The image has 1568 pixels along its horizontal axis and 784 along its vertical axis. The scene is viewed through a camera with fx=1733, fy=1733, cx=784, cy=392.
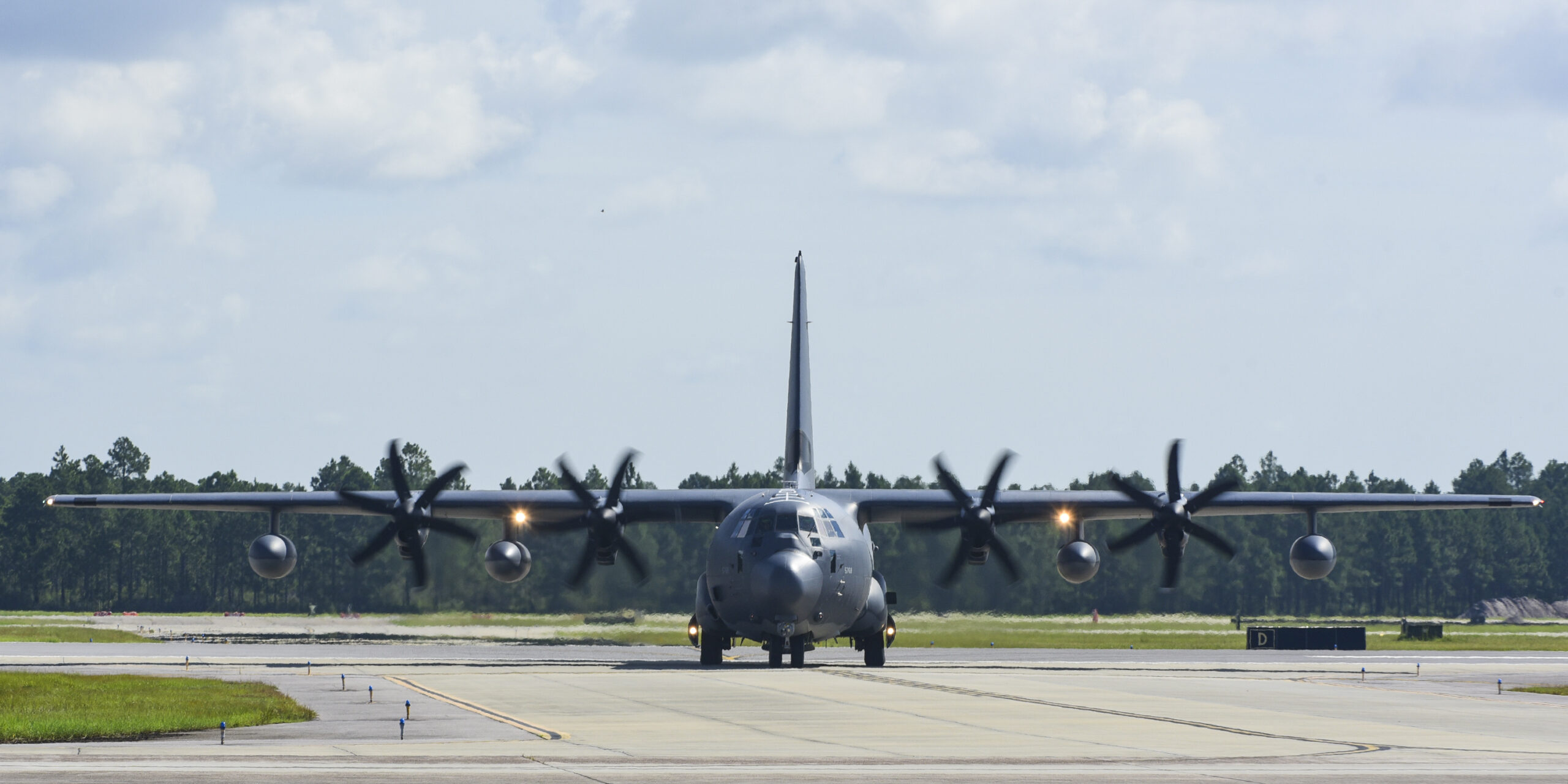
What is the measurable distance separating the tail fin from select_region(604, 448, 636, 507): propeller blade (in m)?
4.77

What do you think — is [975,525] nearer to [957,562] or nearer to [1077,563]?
[957,562]

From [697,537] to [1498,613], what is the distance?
2786 inches

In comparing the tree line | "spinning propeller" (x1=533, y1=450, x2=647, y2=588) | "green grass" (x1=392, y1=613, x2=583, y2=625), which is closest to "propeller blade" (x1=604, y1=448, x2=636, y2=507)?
"spinning propeller" (x1=533, y1=450, x2=647, y2=588)

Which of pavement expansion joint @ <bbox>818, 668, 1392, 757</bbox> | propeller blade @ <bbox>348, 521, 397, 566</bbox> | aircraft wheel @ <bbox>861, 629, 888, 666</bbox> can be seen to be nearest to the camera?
pavement expansion joint @ <bbox>818, 668, 1392, 757</bbox>

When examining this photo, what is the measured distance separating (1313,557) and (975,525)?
10307mm

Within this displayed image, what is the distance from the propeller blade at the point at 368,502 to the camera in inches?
1857

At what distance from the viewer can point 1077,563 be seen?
47.6 meters

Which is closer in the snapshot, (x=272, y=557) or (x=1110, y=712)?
(x=1110, y=712)

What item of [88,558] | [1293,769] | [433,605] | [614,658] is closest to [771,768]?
[1293,769]

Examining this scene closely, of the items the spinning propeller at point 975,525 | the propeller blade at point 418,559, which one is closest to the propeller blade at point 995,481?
the spinning propeller at point 975,525

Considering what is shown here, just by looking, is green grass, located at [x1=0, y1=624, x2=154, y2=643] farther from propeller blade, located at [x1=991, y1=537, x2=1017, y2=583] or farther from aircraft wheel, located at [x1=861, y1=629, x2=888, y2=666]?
propeller blade, located at [x1=991, y1=537, x2=1017, y2=583]

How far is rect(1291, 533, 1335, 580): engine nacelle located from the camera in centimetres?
4750

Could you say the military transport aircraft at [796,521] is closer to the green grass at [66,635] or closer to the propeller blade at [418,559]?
the propeller blade at [418,559]

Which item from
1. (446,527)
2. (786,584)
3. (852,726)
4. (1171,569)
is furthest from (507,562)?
(852,726)
